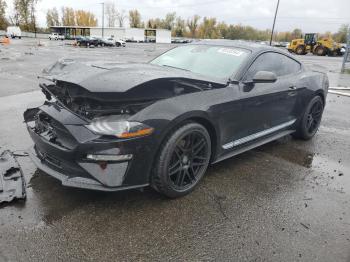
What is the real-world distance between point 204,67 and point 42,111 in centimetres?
190

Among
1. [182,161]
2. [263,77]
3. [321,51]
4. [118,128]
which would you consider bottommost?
[321,51]

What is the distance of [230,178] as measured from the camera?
374 cm

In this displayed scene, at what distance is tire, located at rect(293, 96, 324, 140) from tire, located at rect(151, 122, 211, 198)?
7.42ft

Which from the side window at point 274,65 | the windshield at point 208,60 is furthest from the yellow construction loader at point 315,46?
the windshield at point 208,60

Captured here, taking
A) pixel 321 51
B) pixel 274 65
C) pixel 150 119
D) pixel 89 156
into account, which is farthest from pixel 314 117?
pixel 321 51

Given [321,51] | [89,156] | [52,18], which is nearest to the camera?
[89,156]

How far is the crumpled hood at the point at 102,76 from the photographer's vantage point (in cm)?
273

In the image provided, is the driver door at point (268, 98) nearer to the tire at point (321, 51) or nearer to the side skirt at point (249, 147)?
the side skirt at point (249, 147)

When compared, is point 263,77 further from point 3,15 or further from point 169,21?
point 169,21

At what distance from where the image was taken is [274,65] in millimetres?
4383

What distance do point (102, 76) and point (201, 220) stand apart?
1548mm

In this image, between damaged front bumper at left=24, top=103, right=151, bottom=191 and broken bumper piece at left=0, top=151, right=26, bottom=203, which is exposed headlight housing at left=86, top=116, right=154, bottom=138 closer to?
damaged front bumper at left=24, top=103, right=151, bottom=191

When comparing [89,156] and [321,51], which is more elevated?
[89,156]

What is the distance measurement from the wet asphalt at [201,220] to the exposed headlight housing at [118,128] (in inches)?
29.7
